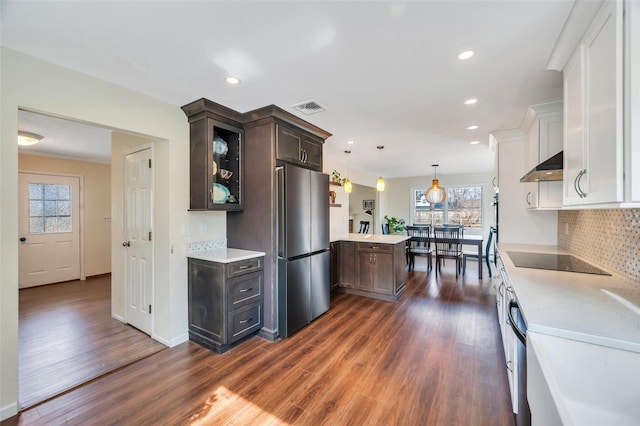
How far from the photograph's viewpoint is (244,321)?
2.73m

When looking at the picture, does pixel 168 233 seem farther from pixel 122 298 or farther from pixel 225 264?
pixel 122 298

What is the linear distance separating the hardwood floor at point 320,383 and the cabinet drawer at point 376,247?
1.12m

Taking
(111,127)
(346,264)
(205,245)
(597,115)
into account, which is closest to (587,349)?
(597,115)

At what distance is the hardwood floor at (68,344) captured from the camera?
84.4 inches

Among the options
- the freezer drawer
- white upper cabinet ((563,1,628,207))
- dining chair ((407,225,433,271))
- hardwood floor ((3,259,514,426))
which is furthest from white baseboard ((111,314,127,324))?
dining chair ((407,225,433,271))

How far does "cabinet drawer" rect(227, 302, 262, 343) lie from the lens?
261cm

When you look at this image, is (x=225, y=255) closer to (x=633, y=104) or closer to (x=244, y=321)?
(x=244, y=321)

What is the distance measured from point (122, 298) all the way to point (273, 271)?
2.00m

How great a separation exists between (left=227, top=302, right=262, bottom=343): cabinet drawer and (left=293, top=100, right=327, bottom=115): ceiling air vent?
2.12m

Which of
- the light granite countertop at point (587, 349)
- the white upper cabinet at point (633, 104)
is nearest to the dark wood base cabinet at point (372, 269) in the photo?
the light granite countertop at point (587, 349)

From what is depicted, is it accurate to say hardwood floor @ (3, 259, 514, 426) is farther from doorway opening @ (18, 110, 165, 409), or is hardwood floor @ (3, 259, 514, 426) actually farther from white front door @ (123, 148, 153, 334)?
white front door @ (123, 148, 153, 334)

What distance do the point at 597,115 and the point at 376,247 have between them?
3.00 metres

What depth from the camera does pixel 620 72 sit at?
3.73 feet

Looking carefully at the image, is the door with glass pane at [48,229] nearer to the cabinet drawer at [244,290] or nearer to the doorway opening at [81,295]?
the doorway opening at [81,295]
